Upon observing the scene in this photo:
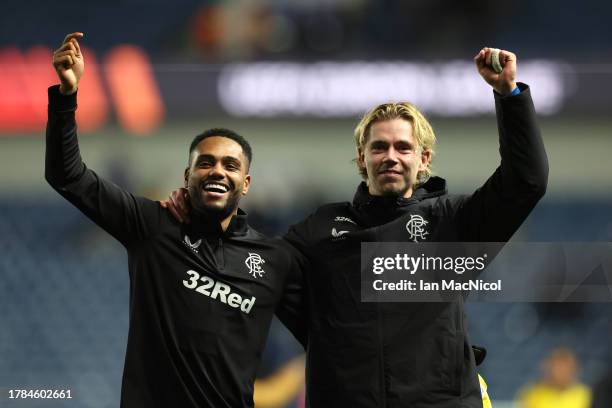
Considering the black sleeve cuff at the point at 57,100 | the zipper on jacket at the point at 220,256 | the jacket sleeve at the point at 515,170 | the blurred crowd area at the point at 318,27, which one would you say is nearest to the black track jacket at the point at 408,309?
the jacket sleeve at the point at 515,170

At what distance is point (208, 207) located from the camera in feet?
9.55

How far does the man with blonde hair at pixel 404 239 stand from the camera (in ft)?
8.64

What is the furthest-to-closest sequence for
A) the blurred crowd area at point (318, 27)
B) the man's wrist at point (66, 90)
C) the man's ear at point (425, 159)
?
the blurred crowd area at point (318, 27)
the man's ear at point (425, 159)
the man's wrist at point (66, 90)

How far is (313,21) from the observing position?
795cm

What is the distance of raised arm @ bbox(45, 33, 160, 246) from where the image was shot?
106 inches

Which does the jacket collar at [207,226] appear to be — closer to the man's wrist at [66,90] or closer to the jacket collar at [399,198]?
the jacket collar at [399,198]

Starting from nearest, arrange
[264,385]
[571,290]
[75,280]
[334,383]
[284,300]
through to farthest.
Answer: [334,383], [284,300], [571,290], [264,385], [75,280]

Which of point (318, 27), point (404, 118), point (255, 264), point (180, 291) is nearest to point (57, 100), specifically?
point (180, 291)

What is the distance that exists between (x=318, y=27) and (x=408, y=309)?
17.8 ft

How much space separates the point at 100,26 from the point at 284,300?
20.0ft

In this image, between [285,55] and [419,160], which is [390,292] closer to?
[419,160]

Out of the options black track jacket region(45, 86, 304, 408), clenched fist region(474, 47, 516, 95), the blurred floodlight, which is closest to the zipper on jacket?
black track jacket region(45, 86, 304, 408)

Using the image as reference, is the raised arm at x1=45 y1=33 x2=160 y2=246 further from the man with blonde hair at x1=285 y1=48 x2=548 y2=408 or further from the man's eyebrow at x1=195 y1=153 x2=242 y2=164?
the man with blonde hair at x1=285 y1=48 x2=548 y2=408

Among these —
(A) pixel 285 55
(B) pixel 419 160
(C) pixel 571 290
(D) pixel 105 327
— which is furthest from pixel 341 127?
(B) pixel 419 160
